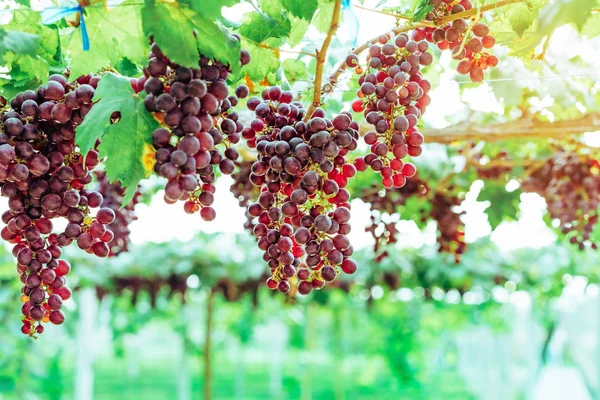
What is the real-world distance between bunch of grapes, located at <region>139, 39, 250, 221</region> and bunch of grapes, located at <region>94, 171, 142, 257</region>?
177 cm

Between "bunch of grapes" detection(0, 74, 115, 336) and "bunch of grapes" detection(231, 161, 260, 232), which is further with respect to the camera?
"bunch of grapes" detection(231, 161, 260, 232)

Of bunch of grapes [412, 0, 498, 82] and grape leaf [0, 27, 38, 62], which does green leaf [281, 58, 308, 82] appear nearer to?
bunch of grapes [412, 0, 498, 82]

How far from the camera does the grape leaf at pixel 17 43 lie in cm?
123

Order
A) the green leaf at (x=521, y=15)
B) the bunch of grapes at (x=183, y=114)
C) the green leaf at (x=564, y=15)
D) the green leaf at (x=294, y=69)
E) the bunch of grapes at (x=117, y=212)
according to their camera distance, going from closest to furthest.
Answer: the green leaf at (x=564, y=15)
the bunch of grapes at (x=183, y=114)
the green leaf at (x=521, y=15)
the green leaf at (x=294, y=69)
the bunch of grapes at (x=117, y=212)

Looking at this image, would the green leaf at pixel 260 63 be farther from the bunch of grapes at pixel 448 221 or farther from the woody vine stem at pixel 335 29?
the bunch of grapes at pixel 448 221

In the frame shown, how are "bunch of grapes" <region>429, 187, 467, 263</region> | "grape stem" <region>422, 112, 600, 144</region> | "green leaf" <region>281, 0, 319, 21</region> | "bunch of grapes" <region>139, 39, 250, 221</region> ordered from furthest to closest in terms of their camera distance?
"bunch of grapes" <region>429, 187, 467, 263</region> → "grape stem" <region>422, 112, 600, 144</region> → "green leaf" <region>281, 0, 319, 21</region> → "bunch of grapes" <region>139, 39, 250, 221</region>

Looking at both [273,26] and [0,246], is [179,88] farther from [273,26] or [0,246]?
[0,246]

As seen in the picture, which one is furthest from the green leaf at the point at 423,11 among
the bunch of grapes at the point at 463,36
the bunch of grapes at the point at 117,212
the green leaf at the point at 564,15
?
the bunch of grapes at the point at 117,212

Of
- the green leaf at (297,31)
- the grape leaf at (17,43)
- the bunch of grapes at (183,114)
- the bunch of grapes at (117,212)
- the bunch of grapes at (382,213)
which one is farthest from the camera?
the bunch of grapes at (382,213)

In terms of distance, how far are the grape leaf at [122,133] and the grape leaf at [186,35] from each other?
122 millimetres

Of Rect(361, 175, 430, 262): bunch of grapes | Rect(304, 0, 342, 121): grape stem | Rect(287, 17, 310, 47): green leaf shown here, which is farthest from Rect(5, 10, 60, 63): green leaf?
Rect(361, 175, 430, 262): bunch of grapes

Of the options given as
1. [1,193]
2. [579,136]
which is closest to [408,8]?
[1,193]

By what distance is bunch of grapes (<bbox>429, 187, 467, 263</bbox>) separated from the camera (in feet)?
11.7

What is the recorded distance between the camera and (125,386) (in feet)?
62.8
